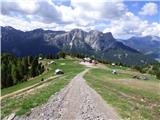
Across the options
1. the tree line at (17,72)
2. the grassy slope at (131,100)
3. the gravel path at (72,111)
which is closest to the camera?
the gravel path at (72,111)

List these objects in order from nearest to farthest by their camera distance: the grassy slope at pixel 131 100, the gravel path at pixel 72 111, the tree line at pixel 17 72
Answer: the gravel path at pixel 72 111
the grassy slope at pixel 131 100
the tree line at pixel 17 72

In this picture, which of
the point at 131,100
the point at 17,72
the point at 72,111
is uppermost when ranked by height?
the point at 72,111

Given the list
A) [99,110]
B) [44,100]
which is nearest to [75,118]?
[99,110]

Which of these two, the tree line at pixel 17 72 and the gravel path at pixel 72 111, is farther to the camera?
the tree line at pixel 17 72

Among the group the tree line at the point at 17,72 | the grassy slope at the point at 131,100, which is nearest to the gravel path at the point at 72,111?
the grassy slope at the point at 131,100

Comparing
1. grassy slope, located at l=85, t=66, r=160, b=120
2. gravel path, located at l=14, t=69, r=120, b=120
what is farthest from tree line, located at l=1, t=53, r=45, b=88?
gravel path, located at l=14, t=69, r=120, b=120

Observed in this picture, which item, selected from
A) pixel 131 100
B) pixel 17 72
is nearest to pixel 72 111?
→ pixel 131 100

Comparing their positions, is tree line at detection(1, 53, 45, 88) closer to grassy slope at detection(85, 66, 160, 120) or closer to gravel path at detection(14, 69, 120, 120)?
grassy slope at detection(85, 66, 160, 120)

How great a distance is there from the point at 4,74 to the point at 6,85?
6415 millimetres

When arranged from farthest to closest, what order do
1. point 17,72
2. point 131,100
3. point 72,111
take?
point 17,72 < point 131,100 < point 72,111

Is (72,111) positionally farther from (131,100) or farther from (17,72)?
(17,72)

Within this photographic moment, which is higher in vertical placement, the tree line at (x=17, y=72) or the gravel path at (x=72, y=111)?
the gravel path at (x=72, y=111)

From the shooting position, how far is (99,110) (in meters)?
32.6

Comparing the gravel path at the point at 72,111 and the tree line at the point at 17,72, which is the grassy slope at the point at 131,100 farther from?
the tree line at the point at 17,72
